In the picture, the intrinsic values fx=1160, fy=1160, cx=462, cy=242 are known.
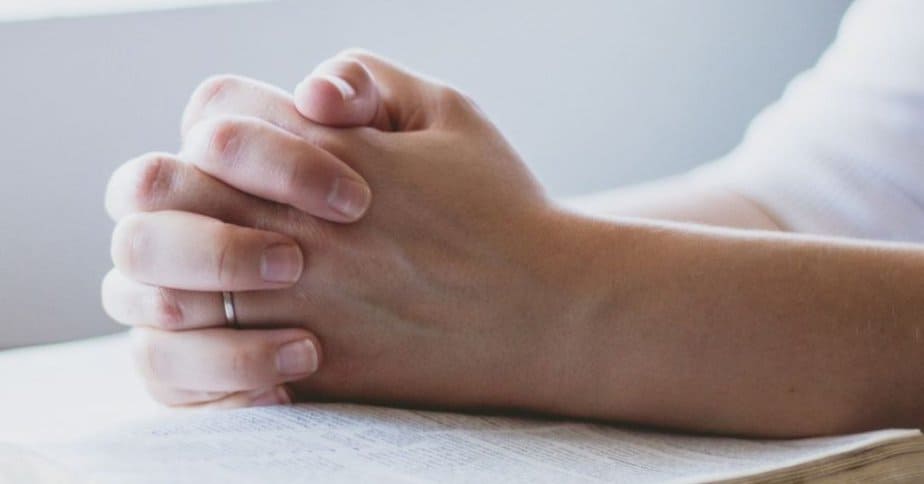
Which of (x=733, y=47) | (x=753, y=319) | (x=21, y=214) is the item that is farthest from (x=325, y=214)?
(x=733, y=47)

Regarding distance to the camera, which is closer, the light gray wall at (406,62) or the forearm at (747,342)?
the forearm at (747,342)

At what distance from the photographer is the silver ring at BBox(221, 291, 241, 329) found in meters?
0.62

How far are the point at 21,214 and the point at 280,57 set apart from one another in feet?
1.17

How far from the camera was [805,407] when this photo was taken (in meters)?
0.58

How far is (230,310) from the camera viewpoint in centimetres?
62

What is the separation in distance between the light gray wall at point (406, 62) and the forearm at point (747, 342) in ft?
2.66

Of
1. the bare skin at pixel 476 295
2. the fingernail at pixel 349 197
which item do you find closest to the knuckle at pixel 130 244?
the bare skin at pixel 476 295

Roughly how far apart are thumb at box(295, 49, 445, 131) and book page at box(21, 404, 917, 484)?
16 centimetres

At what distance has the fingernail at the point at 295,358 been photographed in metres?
0.60

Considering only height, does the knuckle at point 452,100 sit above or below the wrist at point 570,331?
above

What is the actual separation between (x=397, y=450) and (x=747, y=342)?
7.6 inches

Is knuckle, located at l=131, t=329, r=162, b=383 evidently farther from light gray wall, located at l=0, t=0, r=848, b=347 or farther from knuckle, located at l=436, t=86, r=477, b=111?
light gray wall, located at l=0, t=0, r=848, b=347

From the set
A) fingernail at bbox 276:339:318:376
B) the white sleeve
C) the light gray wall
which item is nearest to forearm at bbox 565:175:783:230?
the white sleeve

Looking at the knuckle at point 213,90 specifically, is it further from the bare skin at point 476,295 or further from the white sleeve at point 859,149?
the white sleeve at point 859,149
